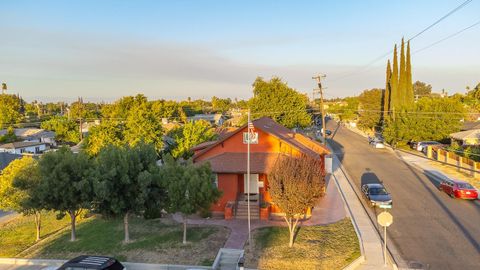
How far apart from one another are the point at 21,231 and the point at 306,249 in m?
18.9

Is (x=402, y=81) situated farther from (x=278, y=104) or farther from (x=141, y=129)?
(x=141, y=129)

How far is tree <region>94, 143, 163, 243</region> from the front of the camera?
18.0 metres

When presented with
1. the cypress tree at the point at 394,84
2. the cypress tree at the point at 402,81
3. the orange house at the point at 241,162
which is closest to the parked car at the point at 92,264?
the orange house at the point at 241,162

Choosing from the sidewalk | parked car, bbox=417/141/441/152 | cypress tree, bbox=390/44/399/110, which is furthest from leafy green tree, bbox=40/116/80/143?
parked car, bbox=417/141/441/152

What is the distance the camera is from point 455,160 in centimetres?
3988

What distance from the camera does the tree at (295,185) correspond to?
55.5ft

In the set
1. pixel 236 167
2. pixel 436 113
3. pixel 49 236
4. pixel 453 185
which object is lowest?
pixel 49 236

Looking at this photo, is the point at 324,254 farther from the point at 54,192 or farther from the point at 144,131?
the point at 144,131

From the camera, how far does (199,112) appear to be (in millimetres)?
132750

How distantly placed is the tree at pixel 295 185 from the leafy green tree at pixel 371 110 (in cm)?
6265

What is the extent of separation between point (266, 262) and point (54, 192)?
11.0 metres

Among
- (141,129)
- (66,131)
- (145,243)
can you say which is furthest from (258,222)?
(66,131)

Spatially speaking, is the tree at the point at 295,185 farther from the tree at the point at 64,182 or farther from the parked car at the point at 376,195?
the tree at the point at 64,182

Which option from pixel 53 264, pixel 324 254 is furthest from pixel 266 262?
pixel 53 264
